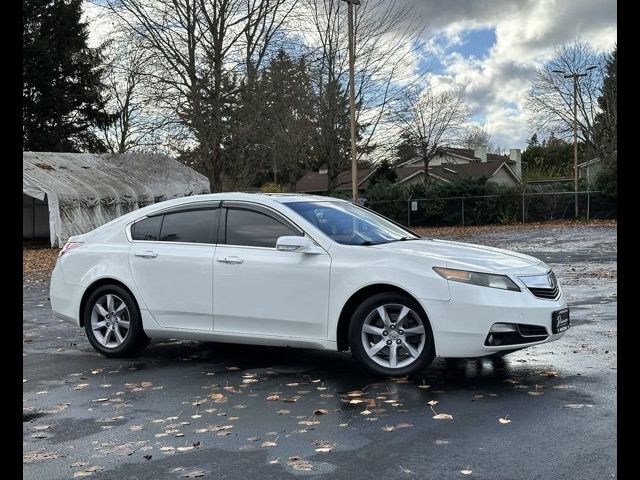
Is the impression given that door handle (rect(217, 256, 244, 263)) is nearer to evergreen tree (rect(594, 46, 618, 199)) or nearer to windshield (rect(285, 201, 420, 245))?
windshield (rect(285, 201, 420, 245))

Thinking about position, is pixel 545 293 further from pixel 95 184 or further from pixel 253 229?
pixel 95 184

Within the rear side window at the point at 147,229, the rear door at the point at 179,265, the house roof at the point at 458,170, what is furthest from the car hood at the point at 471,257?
the house roof at the point at 458,170

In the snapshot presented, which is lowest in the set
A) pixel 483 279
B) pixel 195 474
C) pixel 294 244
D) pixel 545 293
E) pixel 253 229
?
pixel 195 474

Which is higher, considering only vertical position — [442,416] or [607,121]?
[607,121]

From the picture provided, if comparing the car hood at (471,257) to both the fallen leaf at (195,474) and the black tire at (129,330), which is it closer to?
the black tire at (129,330)

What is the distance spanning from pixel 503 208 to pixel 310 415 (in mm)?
38140

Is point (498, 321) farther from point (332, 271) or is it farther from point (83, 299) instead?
point (83, 299)

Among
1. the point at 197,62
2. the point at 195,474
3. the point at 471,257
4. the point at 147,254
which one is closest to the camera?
the point at 195,474

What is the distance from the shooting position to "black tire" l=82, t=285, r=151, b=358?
802cm

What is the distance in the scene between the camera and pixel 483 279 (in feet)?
21.4

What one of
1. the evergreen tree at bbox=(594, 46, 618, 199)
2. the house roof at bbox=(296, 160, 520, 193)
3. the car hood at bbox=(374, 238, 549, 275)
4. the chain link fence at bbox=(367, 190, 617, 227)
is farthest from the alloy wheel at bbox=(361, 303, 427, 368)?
the house roof at bbox=(296, 160, 520, 193)

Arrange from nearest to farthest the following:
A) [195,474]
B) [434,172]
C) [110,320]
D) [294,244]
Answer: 1. [195,474]
2. [294,244]
3. [110,320]
4. [434,172]

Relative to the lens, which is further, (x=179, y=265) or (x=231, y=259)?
(x=179, y=265)

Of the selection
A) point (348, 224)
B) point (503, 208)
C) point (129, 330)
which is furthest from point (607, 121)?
point (129, 330)
